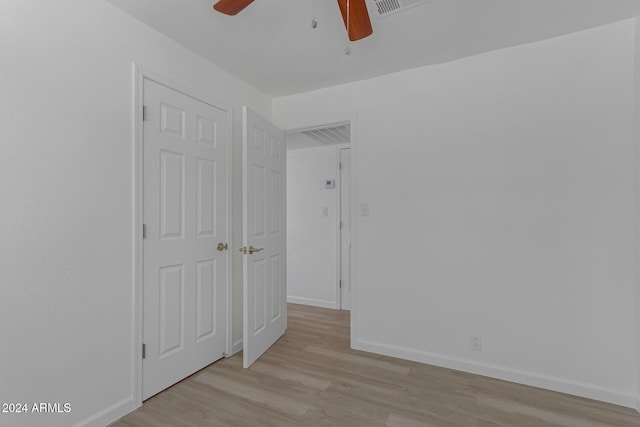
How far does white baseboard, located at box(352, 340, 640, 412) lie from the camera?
6.18 feet

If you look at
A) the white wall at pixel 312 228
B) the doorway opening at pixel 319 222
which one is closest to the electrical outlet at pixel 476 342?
the doorway opening at pixel 319 222

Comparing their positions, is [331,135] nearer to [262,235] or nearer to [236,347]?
[262,235]

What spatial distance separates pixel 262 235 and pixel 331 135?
160 cm

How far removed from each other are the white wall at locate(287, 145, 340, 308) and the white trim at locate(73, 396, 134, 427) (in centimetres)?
255

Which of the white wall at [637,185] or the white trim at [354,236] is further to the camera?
the white trim at [354,236]

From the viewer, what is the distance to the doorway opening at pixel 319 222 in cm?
396

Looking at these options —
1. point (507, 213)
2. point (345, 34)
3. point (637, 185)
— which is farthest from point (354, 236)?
point (637, 185)

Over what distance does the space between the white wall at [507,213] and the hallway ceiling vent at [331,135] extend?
0.56 metres

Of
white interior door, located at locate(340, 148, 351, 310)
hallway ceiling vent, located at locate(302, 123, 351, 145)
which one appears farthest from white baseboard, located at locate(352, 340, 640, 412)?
hallway ceiling vent, located at locate(302, 123, 351, 145)

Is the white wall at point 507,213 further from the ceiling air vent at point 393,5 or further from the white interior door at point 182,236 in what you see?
the white interior door at point 182,236

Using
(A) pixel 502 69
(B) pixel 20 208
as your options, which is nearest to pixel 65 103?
(B) pixel 20 208

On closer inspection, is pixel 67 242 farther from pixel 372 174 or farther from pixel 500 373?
pixel 500 373

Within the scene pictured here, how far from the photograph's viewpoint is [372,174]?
2652mm

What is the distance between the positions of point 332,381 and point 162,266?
1435mm
